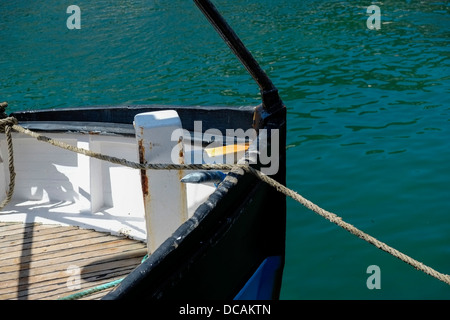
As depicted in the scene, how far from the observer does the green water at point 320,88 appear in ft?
17.2

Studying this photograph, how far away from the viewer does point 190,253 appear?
8.14 ft

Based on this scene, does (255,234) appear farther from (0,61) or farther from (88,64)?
(0,61)

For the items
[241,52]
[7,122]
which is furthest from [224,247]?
[7,122]

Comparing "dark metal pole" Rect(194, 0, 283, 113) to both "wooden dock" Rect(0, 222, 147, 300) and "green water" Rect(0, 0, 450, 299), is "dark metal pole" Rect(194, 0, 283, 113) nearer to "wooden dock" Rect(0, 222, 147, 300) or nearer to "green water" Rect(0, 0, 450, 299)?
"wooden dock" Rect(0, 222, 147, 300)

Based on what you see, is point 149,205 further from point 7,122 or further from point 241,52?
point 7,122

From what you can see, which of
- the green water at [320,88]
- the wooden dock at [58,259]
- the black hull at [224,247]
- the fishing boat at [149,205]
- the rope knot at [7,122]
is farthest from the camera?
the green water at [320,88]

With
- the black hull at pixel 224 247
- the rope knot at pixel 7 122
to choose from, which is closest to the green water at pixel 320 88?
the black hull at pixel 224 247

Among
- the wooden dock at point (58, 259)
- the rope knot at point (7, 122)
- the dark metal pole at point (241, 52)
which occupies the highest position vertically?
the dark metal pole at point (241, 52)

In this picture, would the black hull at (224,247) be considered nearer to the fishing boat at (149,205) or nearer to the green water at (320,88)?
the fishing boat at (149,205)

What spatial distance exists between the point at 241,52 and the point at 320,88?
271 inches

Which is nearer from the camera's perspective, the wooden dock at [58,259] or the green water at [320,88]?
the wooden dock at [58,259]

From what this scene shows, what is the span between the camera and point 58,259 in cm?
387

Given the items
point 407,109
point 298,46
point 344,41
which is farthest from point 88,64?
point 407,109
